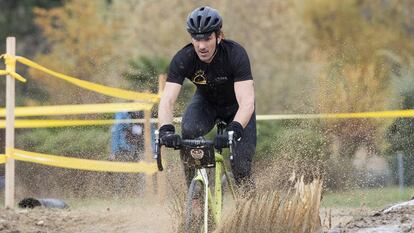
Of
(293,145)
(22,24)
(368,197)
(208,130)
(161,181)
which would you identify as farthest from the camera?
(22,24)

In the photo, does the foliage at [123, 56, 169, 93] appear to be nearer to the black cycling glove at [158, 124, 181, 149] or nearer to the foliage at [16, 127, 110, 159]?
the foliage at [16, 127, 110, 159]

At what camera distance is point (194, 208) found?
7027 mm

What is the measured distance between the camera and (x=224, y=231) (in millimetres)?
7113

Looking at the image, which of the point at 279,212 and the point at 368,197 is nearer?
the point at 279,212

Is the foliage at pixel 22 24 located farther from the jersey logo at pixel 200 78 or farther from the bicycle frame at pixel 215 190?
the bicycle frame at pixel 215 190

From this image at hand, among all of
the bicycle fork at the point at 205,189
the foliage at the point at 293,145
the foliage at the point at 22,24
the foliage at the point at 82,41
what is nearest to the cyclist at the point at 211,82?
the bicycle fork at the point at 205,189

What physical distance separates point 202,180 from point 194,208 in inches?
8.0

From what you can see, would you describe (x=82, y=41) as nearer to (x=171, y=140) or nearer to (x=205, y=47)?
(x=205, y=47)

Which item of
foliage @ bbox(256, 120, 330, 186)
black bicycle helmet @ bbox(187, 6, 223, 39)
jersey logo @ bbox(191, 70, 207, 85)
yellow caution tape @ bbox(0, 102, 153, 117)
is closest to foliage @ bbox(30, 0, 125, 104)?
foliage @ bbox(256, 120, 330, 186)

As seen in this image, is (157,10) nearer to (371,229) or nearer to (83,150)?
(83,150)

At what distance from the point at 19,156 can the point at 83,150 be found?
1.62 meters

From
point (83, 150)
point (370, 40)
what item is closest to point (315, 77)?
point (370, 40)

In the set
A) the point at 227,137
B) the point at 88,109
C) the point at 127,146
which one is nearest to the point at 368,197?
the point at 127,146

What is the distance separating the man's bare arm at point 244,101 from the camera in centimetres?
727
